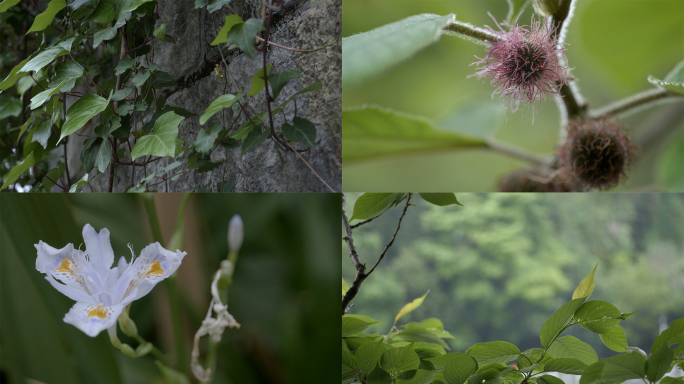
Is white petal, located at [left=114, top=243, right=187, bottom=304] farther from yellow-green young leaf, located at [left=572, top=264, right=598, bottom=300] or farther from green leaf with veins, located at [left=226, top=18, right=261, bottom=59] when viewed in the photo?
yellow-green young leaf, located at [left=572, top=264, right=598, bottom=300]

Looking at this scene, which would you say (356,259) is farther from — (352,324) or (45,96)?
(45,96)

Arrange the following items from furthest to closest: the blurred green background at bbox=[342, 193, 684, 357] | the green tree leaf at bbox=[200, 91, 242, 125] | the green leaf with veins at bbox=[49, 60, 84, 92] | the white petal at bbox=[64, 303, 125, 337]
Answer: the blurred green background at bbox=[342, 193, 684, 357]
the green leaf with veins at bbox=[49, 60, 84, 92]
the green tree leaf at bbox=[200, 91, 242, 125]
the white petal at bbox=[64, 303, 125, 337]

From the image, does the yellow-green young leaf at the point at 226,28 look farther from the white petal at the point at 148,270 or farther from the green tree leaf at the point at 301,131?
the white petal at the point at 148,270

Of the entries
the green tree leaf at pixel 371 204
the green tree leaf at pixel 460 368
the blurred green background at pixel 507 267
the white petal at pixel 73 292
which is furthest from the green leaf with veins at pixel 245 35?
the blurred green background at pixel 507 267

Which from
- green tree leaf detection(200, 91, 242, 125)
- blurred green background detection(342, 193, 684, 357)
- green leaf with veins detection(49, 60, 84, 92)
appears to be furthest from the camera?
blurred green background detection(342, 193, 684, 357)

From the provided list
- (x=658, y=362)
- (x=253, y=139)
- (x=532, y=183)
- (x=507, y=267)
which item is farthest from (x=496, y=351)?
(x=507, y=267)

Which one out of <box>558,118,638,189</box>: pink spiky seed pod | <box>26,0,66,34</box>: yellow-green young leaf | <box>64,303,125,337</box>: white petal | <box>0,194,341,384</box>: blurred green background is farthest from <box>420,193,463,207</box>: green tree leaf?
<box>26,0,66,34</box>: yellow-green young leaf

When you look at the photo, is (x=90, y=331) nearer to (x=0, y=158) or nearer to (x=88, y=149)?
(x=88, y=149)
